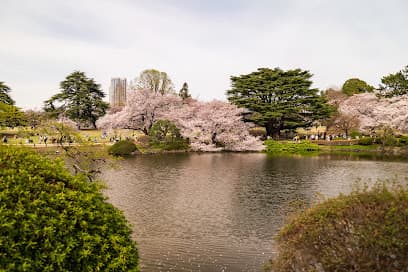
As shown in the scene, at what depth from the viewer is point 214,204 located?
1314cm

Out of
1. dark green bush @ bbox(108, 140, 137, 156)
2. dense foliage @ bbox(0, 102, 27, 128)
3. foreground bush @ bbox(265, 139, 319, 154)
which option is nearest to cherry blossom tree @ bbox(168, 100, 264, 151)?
foreground bush @ bbox(265, 139, 319, 154)

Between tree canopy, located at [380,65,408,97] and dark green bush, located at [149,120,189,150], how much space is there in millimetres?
31652

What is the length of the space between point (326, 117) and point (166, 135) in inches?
868

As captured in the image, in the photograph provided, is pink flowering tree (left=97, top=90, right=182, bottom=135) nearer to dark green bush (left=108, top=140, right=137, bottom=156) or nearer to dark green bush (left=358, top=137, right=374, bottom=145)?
dark green bush (left=108, top=140, right=137, bottom=156)

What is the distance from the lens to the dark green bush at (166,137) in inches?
1430

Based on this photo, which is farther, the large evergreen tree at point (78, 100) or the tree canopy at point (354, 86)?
the tree canopy at point (354, 86)

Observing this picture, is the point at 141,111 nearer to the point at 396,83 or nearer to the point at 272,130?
the point at 272,130

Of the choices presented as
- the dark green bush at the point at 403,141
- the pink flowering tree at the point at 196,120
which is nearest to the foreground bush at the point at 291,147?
the pink flowering tree at the point at 196,120

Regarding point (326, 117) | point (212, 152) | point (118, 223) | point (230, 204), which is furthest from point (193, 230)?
point (326, 117)

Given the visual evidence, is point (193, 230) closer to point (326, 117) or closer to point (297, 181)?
point (297, 181)

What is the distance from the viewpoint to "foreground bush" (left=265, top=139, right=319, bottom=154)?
37.9 m

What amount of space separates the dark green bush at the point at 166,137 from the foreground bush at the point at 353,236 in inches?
1237

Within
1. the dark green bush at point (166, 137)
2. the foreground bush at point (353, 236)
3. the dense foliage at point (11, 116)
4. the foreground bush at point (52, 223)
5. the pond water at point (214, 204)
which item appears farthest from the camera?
the dark green bush at point (166, 137)

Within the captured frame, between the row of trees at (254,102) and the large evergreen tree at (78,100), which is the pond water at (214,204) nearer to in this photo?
the row of trees at (254,102)
